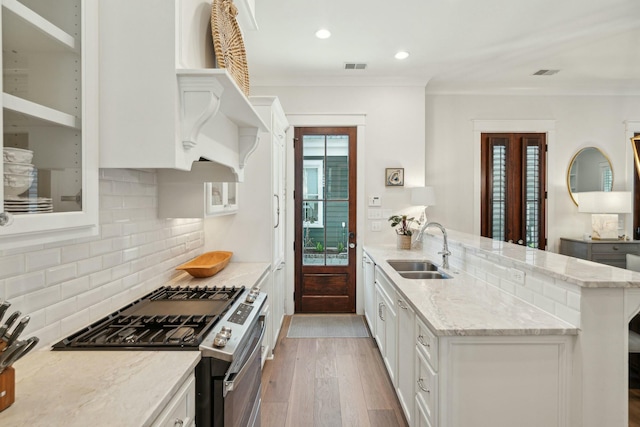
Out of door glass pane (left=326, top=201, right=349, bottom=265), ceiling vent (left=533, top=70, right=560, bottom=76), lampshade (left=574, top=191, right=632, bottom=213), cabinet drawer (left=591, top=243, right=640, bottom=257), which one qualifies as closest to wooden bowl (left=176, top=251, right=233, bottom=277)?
door glass pane (left=326, top=201, right=349, bottom=265)

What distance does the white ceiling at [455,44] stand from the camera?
283cm

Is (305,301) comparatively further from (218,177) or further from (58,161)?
(58,161)

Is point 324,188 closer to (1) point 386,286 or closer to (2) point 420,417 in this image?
(1) point 386,286

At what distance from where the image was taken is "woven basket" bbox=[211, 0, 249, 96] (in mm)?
1598

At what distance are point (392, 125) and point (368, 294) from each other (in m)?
2.04

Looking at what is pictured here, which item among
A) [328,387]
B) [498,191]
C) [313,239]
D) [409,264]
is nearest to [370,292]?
[409,264]

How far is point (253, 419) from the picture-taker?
168 cm

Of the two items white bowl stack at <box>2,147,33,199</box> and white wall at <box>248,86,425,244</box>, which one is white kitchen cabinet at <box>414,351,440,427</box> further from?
white wall at <box>248,86,425,244</box>

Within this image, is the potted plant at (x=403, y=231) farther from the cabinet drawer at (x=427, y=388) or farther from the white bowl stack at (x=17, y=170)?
the white bowl stack at (x=17, y=170)

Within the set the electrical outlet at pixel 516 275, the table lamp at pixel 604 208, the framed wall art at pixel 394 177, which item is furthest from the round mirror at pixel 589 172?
the electrical outlet at pixel 516 275

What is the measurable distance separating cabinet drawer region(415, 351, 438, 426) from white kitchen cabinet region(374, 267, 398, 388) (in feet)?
1.73

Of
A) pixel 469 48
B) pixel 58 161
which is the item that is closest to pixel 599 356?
pixel 58 161

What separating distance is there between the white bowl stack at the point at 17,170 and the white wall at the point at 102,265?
41 cm

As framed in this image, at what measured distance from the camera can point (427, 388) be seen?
63.5 inches
